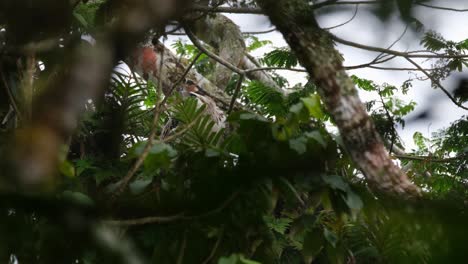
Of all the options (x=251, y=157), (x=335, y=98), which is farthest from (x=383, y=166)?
(x=251, y=157)

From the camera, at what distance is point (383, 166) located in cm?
90

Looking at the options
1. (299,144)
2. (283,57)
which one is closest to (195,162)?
(299,144)

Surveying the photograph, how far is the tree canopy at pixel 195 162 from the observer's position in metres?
0.51

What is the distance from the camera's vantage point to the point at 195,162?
49.8 inches

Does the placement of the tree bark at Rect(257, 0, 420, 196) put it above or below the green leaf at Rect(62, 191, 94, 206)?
above

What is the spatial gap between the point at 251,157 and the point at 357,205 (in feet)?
0.84

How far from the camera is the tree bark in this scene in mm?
907

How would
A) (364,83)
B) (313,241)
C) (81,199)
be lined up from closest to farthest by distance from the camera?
(81,199)
(313,241)
(364,83)

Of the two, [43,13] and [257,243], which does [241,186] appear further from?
[257,243]

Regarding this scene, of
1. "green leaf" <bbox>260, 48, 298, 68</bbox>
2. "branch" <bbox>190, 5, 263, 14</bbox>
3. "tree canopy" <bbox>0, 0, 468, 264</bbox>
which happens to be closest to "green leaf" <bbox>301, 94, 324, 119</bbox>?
"tree canopy" <bbox>0, 0, 468, 264</bbox>

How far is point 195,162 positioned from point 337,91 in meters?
0.45

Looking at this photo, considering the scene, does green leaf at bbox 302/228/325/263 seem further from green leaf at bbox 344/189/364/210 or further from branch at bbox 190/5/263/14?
branch at bbox 190/5/263/14

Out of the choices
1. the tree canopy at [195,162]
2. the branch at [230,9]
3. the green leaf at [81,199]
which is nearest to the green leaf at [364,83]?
the tree canopy at [195,162]

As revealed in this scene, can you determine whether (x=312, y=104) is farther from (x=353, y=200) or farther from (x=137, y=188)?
(x=137, y=188)
